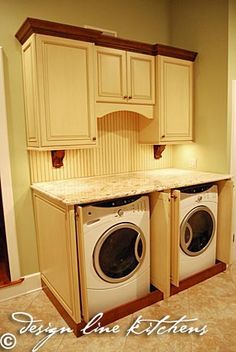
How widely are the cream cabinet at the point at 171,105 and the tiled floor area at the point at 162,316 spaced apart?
1.49m

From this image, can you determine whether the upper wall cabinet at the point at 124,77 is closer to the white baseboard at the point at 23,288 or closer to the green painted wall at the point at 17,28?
the green painted wall at the point at 17,28

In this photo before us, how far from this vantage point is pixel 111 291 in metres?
2.03

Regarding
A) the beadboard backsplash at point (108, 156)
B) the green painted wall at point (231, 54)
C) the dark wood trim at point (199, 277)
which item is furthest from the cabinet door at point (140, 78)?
the dark wood trim at point (199, 277)

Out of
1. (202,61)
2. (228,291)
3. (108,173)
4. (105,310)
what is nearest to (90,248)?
(105,310)

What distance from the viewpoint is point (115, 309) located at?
203cm

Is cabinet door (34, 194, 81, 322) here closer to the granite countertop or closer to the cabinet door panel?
the cabinet door panel

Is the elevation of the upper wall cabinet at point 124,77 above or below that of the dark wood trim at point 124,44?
below

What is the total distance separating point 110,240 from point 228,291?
4.07 feet

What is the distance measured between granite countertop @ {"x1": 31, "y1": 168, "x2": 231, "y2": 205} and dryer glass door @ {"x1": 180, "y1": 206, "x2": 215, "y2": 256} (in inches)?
12.6

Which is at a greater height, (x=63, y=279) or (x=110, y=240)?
(x=110, y=240)

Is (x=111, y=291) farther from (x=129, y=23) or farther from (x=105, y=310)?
(x=129, y=23)

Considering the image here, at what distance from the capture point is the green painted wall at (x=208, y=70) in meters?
2.60

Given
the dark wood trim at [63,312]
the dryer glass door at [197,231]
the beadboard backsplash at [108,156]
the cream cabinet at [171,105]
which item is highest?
the cream cabinet at [171,105]

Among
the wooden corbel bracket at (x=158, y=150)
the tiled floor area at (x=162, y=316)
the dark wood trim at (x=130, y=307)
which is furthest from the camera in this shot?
the wooden corbel bracket at (x=158, y=150)
